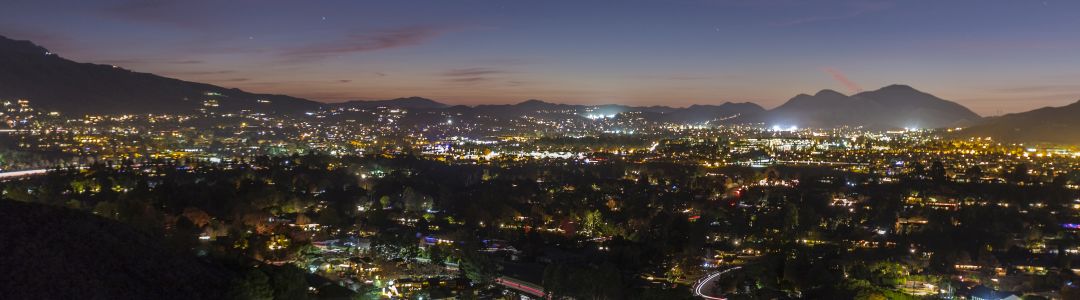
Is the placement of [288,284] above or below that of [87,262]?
below

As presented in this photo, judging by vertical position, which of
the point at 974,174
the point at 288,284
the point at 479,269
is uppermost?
the point at 288,284

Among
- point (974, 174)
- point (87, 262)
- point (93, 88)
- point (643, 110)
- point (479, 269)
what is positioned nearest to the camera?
point (87, 262)

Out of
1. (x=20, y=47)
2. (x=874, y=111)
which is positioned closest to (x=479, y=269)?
(x=20, y=47)

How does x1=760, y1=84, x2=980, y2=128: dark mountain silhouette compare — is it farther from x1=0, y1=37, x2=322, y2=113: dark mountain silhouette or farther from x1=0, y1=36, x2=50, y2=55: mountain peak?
x1=0, y1=36, x2=50, y2=55: mountain peak

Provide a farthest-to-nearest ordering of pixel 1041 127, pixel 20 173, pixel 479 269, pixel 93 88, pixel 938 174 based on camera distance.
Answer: pixel 1041 127, pixel 93 88, pixel 938 174, pixel 20 173, pixel 479 269

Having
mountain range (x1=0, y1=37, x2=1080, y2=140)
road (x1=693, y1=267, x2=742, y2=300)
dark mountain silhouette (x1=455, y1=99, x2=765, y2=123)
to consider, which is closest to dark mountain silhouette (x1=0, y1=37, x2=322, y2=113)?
mountain range (x1=0, y1=37, x2=1080, y2=140)

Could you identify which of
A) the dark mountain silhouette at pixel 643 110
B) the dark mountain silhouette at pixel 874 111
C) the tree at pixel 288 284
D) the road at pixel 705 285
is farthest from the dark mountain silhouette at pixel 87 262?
the dark mountain silhouette at pixel 874 111

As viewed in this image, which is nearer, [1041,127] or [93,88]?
[93,88]

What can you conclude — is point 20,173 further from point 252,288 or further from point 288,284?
point 252,288
